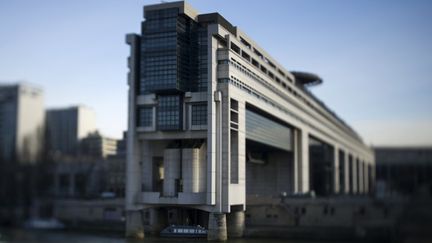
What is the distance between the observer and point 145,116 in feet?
263

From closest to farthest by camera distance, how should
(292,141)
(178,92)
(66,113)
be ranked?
1. (66,113)
2. (178,92)
3. (292,141)

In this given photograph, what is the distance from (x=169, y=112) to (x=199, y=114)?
13.8 ft

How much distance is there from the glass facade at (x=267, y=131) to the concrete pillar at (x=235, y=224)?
538 inches

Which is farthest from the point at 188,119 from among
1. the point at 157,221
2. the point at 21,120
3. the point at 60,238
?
the point at 21,120

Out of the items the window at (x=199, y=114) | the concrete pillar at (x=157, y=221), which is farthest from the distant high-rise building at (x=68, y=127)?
the concrete pillar at (x=157, y=221)

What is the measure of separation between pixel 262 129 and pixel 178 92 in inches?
1000

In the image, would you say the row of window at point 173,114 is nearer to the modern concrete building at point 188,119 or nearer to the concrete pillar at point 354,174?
the modern concrete building at point 188,119

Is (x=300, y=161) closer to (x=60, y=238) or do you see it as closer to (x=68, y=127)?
(x=68, y=127)

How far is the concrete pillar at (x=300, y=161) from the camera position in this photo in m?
115

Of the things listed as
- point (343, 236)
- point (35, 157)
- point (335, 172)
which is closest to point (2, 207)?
point (35, 157)

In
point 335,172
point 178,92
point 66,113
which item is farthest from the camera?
point 335,172

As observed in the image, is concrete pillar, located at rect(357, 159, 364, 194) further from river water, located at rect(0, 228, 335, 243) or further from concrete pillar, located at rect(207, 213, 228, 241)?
concrete pillar, located at rect(207, 213, 228, 241)

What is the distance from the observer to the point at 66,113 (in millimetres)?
57219

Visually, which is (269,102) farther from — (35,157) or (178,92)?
(35,157)
